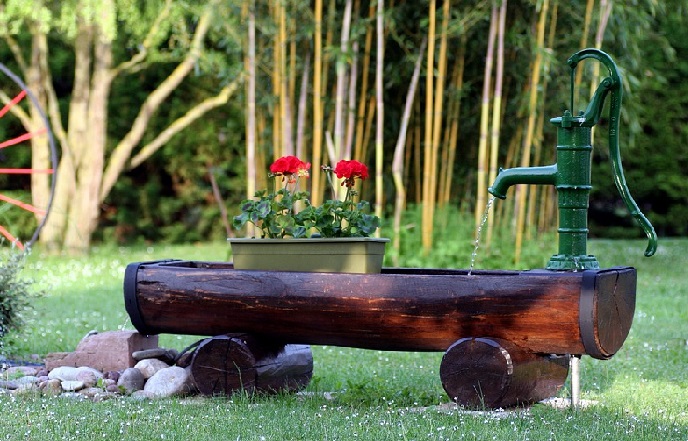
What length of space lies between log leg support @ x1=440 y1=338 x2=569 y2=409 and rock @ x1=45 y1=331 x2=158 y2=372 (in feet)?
4.90

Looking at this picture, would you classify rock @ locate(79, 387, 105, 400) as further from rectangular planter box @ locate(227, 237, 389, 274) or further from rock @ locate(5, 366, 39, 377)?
rectangular planter box @ locate(227, 237, 389, 274)

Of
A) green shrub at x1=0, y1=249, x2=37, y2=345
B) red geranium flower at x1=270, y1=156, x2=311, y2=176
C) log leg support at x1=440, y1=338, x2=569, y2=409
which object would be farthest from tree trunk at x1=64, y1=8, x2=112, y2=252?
log leg support at x1=440, y1=338, x2=569, y2=409

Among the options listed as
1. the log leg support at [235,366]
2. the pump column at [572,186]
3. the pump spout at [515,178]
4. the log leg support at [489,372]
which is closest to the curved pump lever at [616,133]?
the pump column at [572,186]

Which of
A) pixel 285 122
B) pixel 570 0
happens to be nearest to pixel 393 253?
pixel 285 122

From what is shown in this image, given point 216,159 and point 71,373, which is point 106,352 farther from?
point 216,159

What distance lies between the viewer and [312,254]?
3902 mm

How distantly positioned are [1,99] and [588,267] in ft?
35.2

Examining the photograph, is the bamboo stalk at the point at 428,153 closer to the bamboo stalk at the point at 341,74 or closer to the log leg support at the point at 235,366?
the bamboo stalk at the point at 341,74

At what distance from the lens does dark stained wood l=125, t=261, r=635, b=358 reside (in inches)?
135

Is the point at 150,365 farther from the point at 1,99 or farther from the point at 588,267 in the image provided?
the point at 1,99

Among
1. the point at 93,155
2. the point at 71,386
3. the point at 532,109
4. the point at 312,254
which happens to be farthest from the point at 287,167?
the point at 93,155

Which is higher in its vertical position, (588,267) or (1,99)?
(1,99)

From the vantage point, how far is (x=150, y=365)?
13.9 ft


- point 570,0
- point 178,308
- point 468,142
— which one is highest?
point 570,0
